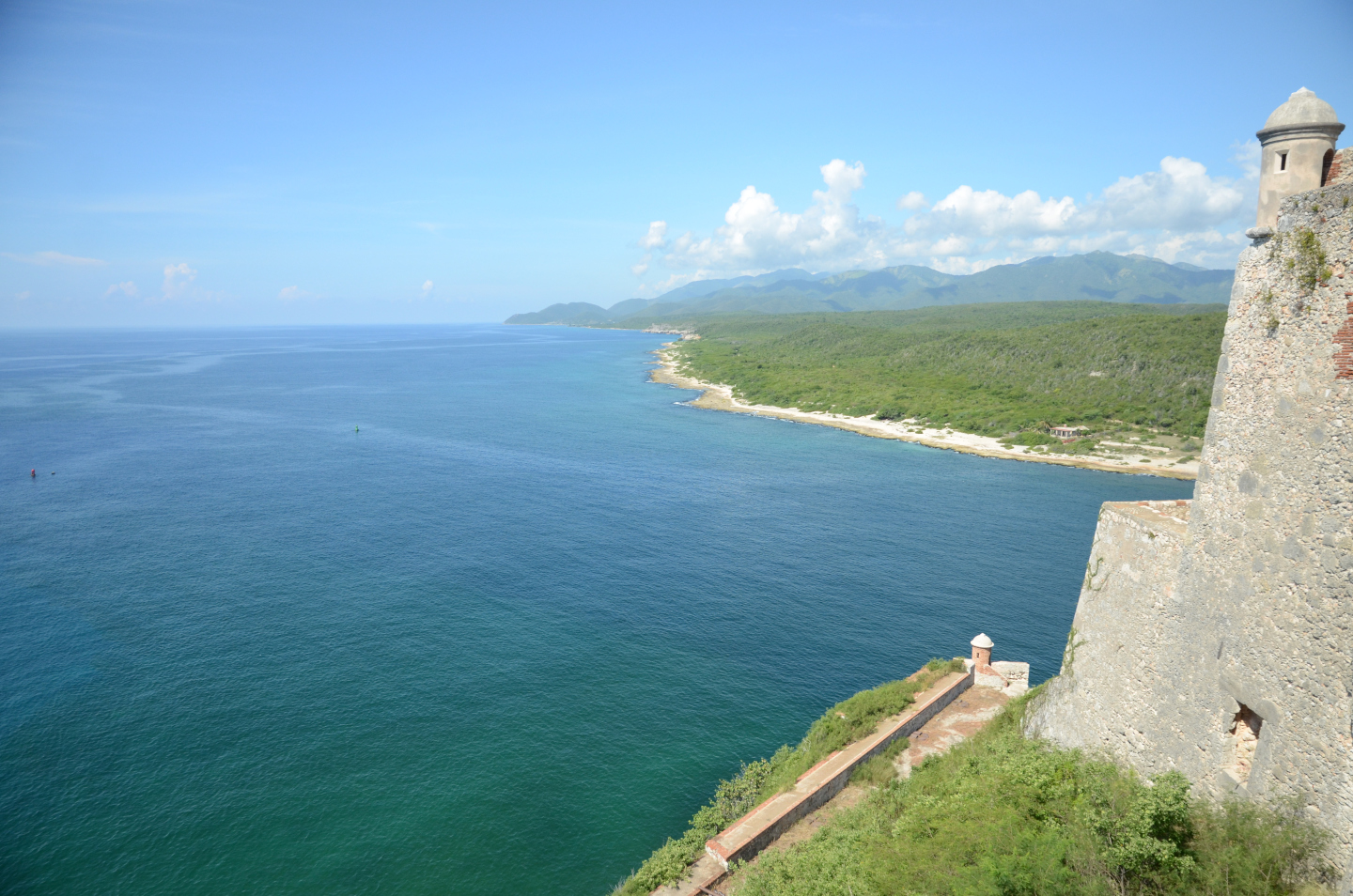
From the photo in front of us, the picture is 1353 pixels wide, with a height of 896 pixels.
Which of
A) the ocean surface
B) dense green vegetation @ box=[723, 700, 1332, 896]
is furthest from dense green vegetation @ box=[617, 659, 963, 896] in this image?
dense green vegetation @ box=[723, 700, 1332, 896]

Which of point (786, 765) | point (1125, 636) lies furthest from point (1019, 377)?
point (1125, 636)

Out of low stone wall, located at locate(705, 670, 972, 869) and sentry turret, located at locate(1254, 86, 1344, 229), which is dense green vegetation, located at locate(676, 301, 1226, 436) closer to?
low stone wall, located at locate(705, 670, 972, 869)

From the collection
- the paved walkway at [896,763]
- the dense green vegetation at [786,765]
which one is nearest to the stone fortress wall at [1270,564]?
the paved walkway at [896,763]

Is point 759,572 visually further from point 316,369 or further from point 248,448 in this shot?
point 316,369

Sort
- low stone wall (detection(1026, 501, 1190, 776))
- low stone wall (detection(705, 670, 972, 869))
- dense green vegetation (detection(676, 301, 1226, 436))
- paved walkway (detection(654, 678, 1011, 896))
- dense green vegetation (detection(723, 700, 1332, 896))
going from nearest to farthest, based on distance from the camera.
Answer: dense green vegetation (detection(723, 700, 1332, 896)), low stone wall (detection(1026, 501, 1190, 776)), paved walkway (detection(654, 678, 1011, 896)), low stone wall (detection(705, 670, 972, 869)), dense green vegetation (detection(676, 301, 1226, 436))

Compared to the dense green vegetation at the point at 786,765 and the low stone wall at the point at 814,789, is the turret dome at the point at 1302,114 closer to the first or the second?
the low stone wall at the point at 814,789

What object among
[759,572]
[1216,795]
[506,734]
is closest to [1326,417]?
[1216,795]
